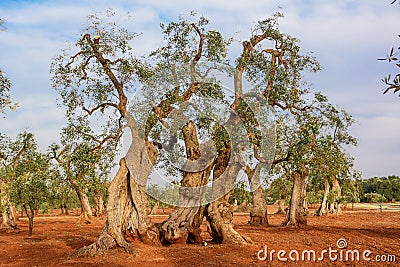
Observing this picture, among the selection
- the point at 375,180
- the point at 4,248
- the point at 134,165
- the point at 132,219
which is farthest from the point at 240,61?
the point at 375,180

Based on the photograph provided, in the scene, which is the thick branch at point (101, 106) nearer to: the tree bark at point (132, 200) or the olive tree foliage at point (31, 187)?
the tree bark at point (132, 200)

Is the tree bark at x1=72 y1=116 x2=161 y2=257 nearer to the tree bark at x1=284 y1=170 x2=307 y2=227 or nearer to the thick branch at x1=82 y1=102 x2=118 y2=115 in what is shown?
the thick branch at x1=82 y1=102 x2=118 y2=115

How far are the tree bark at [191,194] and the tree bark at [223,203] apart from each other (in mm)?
407

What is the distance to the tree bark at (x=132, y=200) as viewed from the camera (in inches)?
639

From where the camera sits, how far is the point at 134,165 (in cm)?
1691

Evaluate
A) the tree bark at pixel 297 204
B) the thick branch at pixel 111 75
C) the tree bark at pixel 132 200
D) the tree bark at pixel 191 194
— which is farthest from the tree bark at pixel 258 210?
the thick branch at pixel 111 75
